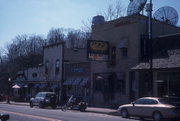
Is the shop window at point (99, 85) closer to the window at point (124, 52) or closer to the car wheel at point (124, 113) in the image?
the window at point (124, 52)

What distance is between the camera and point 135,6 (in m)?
33.0

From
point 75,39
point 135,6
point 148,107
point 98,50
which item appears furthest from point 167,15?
point 75,39

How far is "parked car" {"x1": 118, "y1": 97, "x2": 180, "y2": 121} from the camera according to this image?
18959 mm

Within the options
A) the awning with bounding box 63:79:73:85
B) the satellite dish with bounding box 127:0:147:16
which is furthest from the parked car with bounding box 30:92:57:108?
the satellite dish with bounding box 127:0:147:16

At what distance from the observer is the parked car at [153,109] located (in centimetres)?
1896

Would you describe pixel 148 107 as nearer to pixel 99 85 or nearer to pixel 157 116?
pixel 157 116

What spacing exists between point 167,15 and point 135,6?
394cm

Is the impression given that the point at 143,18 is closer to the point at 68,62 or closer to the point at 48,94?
the point at 48,94

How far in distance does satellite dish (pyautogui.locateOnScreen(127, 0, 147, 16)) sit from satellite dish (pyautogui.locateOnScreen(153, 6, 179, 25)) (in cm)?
297

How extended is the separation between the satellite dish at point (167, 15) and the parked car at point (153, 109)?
598 inches

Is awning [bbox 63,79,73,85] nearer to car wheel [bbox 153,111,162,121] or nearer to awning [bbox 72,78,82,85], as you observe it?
awning [bbox 72,78,82,85]

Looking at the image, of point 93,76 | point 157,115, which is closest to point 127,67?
point 93,76

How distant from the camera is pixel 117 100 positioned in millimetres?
32312

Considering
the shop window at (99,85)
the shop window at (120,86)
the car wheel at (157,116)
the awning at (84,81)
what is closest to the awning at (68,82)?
the awning at (84,81)
